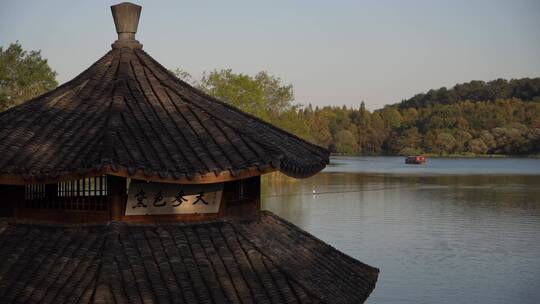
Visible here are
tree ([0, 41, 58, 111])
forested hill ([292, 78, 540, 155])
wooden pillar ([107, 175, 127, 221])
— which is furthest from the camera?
forested hill ([292, 78, 540, 155])

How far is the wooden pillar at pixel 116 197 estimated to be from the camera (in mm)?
5996

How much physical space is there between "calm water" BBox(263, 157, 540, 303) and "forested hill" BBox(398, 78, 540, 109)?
89.0 m

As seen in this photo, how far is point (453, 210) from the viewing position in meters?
42.7

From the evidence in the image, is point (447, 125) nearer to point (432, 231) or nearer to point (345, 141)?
point (345, 141)

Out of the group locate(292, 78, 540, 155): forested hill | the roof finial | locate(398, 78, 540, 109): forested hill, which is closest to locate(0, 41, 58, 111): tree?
the roof finial

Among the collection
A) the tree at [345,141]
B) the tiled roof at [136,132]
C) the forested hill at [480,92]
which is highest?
the forested hill at [480,92]

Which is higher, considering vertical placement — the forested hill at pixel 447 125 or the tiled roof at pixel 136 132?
the forested hill at pixel 447 125

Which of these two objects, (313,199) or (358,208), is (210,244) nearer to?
(358,208)

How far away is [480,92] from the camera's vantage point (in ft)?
503

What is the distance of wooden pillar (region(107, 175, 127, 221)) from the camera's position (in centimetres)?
600

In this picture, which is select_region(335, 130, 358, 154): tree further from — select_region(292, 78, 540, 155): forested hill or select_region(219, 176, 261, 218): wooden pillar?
select_region(219, 176, 261, 218): wooden pillar

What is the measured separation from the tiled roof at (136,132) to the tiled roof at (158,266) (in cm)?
61

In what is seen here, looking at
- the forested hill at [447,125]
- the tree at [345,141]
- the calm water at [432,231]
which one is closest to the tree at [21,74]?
the calm water at [432,231]

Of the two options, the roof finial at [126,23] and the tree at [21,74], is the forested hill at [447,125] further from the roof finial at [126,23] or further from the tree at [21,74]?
the roof finial at [126,23]
